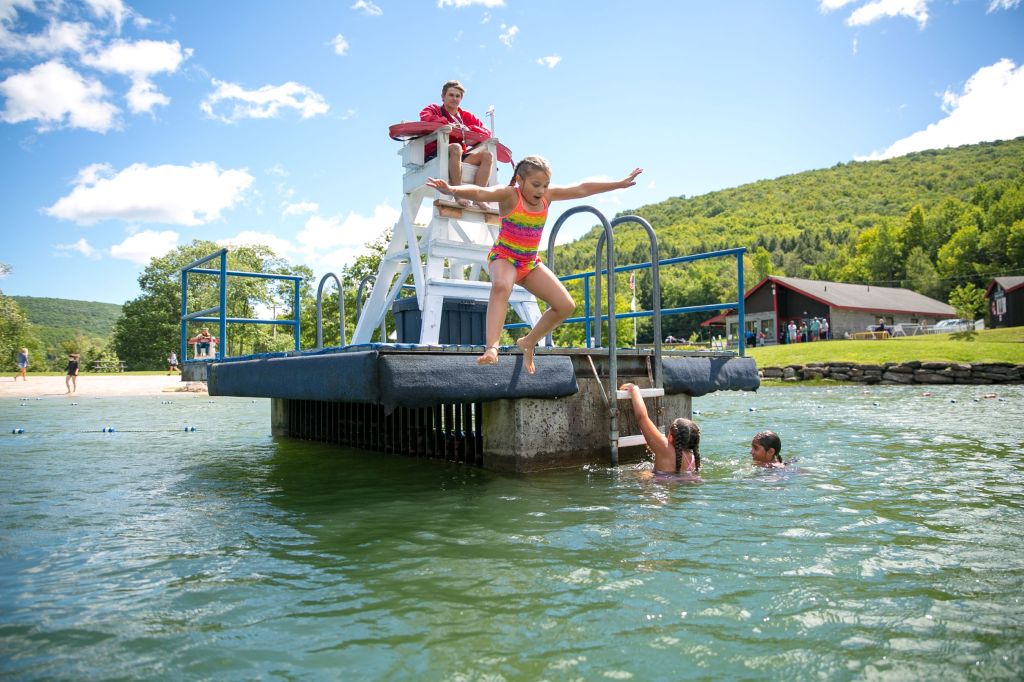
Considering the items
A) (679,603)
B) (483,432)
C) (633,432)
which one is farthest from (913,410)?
(679,603)

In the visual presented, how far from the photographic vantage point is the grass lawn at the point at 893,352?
26.9 metres

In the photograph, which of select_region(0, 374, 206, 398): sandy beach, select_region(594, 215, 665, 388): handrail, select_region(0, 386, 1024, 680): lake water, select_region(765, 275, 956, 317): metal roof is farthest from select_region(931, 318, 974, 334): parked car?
select_region(594, 215, 665, 388): handrail

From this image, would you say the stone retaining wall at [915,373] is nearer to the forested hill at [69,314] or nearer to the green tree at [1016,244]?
the green tree at [1016,244]

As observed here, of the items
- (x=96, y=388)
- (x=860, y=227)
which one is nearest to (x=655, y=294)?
(x=96, y=388)

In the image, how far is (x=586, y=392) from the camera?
6.53m

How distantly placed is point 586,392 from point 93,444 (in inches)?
297

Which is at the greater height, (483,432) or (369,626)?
(483,432)

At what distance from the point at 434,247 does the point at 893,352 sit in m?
27.7

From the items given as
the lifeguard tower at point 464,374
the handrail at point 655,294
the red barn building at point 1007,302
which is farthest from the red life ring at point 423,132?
the red barn building at point 1007,302

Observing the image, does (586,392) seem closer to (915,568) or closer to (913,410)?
(915,568)

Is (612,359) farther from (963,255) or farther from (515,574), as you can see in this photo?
(963,255)

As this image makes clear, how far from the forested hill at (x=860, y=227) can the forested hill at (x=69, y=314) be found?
415ft

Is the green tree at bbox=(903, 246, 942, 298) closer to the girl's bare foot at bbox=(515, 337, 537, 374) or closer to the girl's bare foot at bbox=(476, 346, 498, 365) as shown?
the girl's bare foot at bbox=(515, 337, 537, 374)

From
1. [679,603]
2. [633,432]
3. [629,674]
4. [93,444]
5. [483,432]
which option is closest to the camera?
[629,674]
